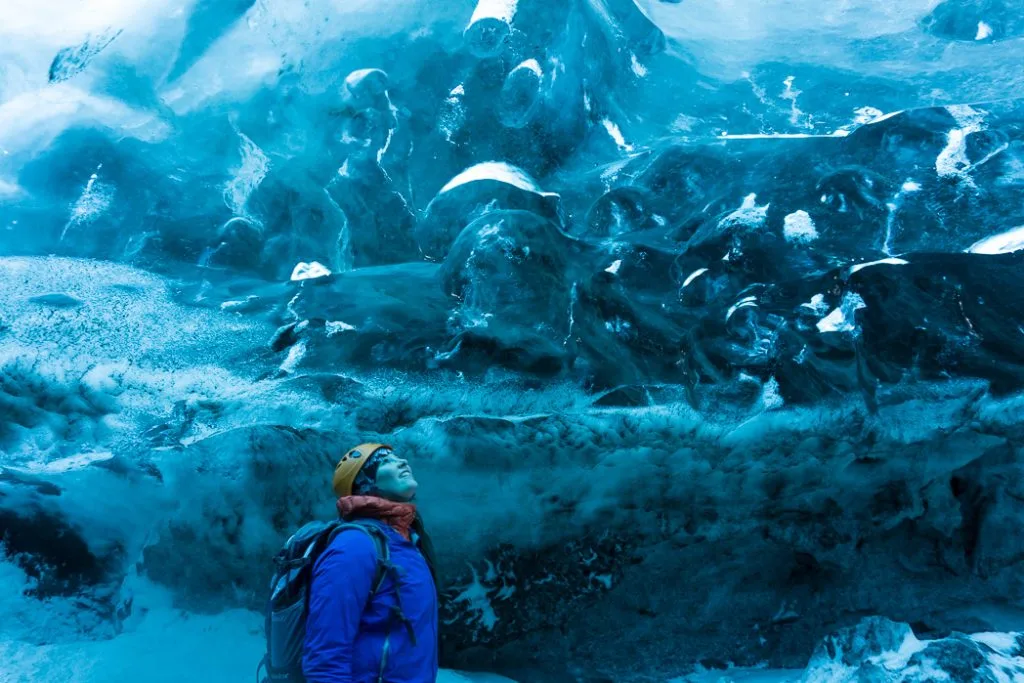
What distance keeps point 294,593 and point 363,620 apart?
240 mm

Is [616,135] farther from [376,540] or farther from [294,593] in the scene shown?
[294,593]

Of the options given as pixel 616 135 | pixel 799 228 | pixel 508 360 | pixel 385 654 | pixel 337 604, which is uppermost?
pixel 616 135

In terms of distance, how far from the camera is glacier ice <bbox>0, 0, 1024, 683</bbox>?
467 centimetres

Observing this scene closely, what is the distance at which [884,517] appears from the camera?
16.3ft

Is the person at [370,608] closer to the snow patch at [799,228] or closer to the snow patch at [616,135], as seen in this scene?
the snow patch at [799,228]

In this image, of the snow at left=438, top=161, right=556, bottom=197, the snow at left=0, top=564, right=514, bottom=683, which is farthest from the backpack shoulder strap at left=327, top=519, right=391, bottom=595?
the snow at left=438, top=161, right=556, bottom=197

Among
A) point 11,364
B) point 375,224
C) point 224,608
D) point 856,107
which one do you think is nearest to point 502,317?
point 375,224

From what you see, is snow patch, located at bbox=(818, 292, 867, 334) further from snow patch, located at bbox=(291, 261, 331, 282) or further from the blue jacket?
snow patch, located at bbox=(291, 261, 331, 282)

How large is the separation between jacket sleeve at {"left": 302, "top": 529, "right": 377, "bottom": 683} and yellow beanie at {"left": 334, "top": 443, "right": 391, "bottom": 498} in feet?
1.12

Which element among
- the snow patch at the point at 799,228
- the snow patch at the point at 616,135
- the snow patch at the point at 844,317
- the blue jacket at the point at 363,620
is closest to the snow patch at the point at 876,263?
the snow patch at the point at 844,317

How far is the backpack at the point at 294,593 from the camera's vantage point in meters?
2.60

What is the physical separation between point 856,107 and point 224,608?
5.36 m

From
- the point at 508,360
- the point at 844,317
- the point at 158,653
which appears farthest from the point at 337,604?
the point at 844,317

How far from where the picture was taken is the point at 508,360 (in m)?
4.71
